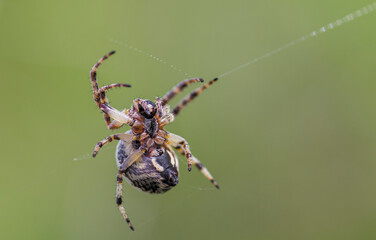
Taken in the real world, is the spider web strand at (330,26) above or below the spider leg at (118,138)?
below

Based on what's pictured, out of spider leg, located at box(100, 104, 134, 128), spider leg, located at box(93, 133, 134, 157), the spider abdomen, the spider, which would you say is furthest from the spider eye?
the spider abdomen

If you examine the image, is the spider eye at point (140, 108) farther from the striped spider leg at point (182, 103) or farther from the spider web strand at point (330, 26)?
the spider web strand at point (330, 26)

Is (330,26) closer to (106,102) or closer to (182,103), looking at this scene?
(182,103)

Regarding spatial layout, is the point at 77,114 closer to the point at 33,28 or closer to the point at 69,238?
the point at 33,28

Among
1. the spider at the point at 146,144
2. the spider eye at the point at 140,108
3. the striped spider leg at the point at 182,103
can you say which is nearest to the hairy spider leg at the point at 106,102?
the spider at the point at 146,144

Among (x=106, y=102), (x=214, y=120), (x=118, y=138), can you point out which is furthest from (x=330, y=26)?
(x=118, y=138)

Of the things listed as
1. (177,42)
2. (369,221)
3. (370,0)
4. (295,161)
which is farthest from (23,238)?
Result: (370,0)
